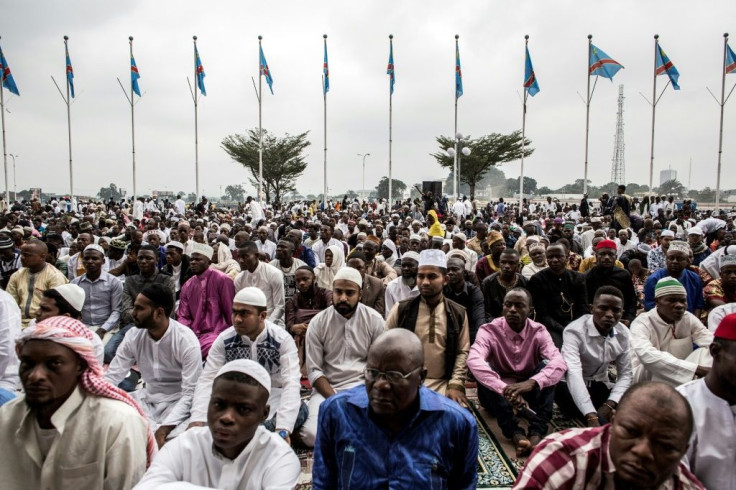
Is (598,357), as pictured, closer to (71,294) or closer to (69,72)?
(71,294)

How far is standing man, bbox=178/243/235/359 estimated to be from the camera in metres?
5.57

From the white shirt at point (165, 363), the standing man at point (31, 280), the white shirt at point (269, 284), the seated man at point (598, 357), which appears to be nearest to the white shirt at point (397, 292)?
the white shirt at point (269, 284)

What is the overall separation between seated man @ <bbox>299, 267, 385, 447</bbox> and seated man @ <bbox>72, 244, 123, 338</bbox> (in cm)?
295

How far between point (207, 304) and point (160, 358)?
1527 mm

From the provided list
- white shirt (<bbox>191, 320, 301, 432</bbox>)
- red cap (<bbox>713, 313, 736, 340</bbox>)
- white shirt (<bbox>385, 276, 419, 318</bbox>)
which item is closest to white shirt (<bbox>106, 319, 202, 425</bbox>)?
white shirt (<bbox>191, 320, 301, 432</bbox>)

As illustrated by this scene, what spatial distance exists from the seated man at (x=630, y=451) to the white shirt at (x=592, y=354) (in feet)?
8.80

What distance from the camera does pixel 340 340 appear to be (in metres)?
4.60

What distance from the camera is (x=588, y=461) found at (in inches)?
74.1

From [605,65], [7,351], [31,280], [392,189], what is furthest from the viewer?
[392,189]

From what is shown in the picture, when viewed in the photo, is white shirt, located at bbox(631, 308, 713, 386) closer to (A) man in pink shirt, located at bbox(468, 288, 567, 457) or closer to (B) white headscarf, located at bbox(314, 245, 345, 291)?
(A) man in pink shirt, located at bbox(468, 288, 567, 457)

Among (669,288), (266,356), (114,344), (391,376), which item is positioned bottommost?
(114,344)

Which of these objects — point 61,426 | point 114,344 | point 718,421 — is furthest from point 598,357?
point 114,344

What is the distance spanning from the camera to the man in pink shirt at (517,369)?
13.8ft

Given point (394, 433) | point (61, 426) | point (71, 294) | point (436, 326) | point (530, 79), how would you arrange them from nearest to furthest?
point (61, 426), point (394, 433), point (71, 294), point (436, 326), point (530, 79)
